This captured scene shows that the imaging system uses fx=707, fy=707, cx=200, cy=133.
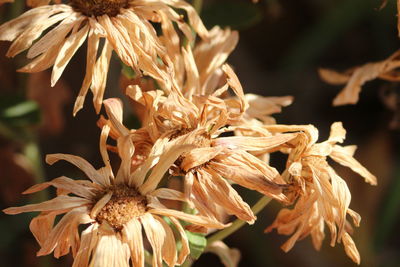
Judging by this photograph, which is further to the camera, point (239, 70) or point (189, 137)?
point (239, 70)

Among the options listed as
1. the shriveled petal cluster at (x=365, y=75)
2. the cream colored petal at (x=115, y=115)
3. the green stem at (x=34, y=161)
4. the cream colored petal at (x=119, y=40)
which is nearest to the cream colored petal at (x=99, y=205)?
the cream colored petal at (x=115, y=115)

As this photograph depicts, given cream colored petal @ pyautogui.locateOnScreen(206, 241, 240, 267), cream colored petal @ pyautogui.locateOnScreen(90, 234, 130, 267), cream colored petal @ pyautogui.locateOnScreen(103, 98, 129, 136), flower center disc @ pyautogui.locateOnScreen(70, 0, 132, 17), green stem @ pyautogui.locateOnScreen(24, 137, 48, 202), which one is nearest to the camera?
cream colored petal @ pyautogui.locateOnScreen(90, 234, 130, 267)

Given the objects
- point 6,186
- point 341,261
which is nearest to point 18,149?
point 6,186

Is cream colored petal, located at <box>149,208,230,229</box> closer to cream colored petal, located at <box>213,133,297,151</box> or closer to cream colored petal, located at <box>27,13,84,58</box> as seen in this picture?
cream colored petal, located at <box>213,133,297,151</box>

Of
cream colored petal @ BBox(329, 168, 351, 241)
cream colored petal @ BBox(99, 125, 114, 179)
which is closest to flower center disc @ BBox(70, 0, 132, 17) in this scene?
cream colored petal @ BBox(99, 125, 114, 179)

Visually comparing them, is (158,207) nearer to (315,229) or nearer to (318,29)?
(315,229)

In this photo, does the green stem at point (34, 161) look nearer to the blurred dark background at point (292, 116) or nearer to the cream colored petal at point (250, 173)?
the blurred dark background at point (292, 116)

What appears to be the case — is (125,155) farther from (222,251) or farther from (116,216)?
(222,251)
